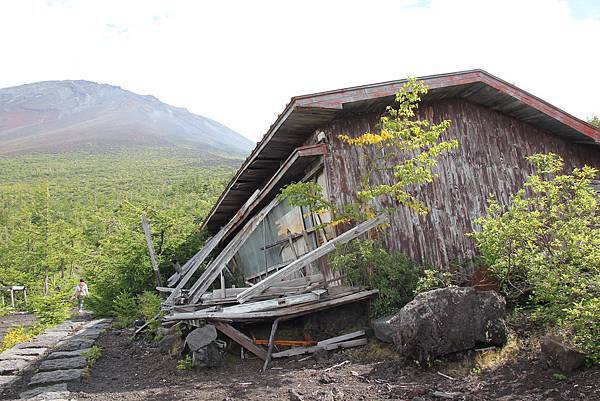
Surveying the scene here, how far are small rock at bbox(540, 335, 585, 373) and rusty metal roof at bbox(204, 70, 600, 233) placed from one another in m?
5.06

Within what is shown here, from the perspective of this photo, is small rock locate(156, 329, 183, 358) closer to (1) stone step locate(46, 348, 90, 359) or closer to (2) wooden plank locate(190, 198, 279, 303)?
(2) wooden plank locate(190, 198, 279, 303)

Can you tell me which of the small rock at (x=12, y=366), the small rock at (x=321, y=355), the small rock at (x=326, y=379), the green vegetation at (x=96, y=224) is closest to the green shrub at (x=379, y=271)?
the small rock at (x=321, y=355)

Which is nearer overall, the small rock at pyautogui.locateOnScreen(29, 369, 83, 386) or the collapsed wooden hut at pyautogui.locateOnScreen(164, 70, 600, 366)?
the small rock at pyautogui.locateOnScreen(29, 369, 83, 386)

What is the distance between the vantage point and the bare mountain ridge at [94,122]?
3533 inches

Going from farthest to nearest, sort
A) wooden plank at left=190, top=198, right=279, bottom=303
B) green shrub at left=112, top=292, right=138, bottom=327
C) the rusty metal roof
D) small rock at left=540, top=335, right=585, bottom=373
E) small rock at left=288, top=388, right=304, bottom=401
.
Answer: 1. green shrub at left=112, top=292, right=138, bottom=327
2. wooden plank at left=190, top=198, right=279, bottom=303
3. the rusty metal roof
4. small rock at left=288, top=388, right=304, bottom=401
5. small rock at left=540, top=335, right=585, bottom=373

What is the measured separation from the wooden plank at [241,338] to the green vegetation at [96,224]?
7983 millimetres

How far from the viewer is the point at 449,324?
235 inches

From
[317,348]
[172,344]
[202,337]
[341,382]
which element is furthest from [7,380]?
[341,382]

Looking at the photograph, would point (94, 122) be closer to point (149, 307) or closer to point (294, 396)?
point (149, 307)

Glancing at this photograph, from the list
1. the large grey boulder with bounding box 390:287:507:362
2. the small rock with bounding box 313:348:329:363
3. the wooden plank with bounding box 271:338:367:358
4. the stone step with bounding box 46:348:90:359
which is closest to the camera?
the large grey boulder with bounding box 390:287:507:362

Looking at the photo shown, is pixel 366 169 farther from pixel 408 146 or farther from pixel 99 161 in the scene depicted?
pixel 99 161

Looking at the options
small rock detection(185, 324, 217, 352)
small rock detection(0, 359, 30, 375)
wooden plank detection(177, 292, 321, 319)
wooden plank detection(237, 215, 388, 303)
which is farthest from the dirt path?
small rock detection(0, 359, 30, 375)

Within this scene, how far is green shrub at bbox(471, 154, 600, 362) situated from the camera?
16.5 feet

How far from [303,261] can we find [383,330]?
1.70 meters
